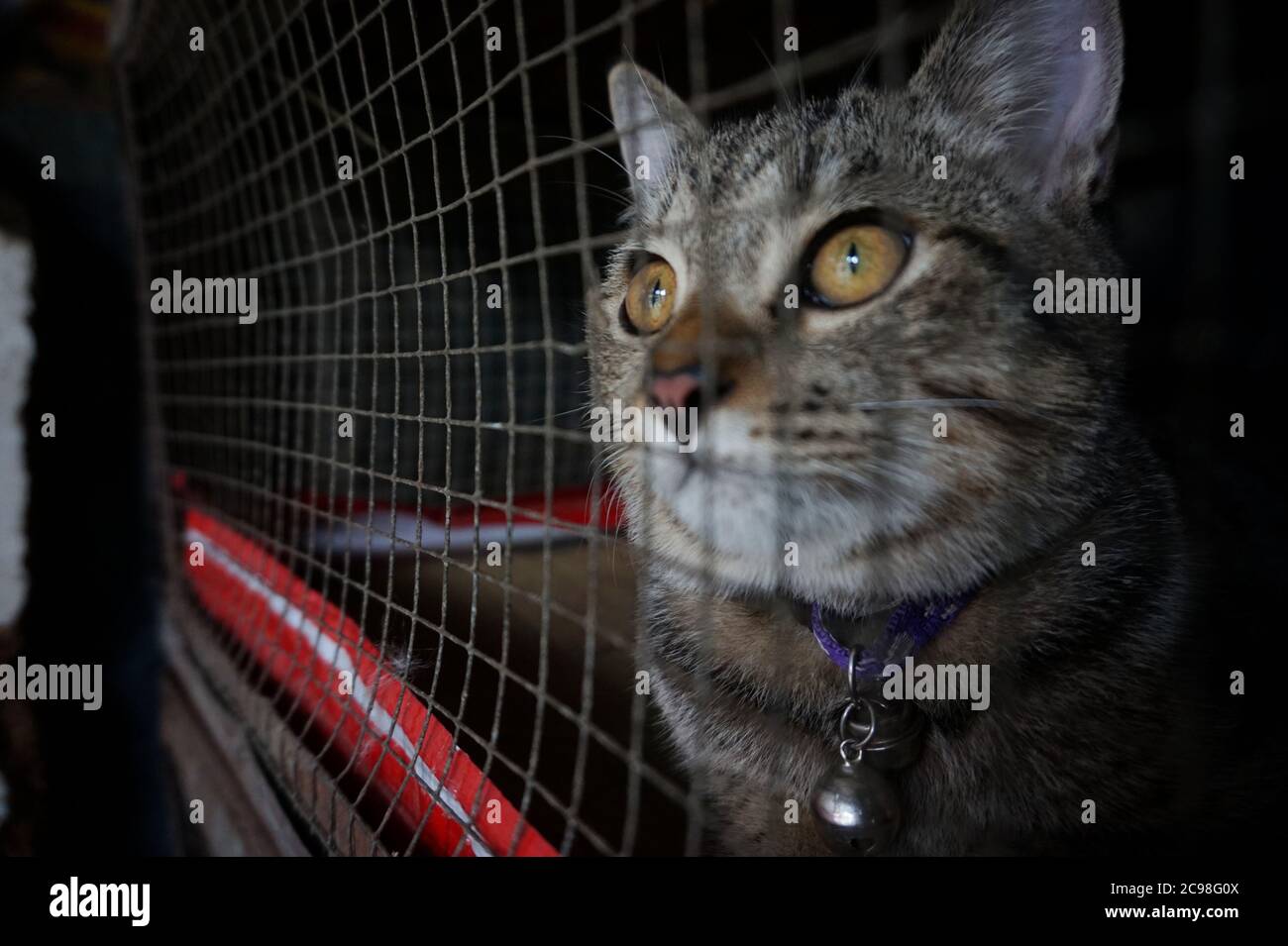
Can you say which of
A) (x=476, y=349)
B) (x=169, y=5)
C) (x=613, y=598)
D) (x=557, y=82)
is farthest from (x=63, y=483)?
(x=476, y=349)

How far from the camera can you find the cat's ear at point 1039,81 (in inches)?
24.9

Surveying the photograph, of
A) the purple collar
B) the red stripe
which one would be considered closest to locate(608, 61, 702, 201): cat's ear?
the purple collar

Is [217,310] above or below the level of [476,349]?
above

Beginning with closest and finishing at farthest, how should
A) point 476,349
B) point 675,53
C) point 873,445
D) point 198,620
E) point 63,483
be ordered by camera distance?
1. point 873,445
2. point 476,349
3. point 675,53
4. point 198,620
5. point 63,483

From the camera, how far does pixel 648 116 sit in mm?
842

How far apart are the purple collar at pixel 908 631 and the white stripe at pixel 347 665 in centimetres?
37

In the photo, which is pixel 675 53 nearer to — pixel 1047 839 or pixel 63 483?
pixel 1047 839

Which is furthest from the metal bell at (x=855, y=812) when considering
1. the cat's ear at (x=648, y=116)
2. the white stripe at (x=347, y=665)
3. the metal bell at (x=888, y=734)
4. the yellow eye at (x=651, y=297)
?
the cat's ear at (x=648, y=116)

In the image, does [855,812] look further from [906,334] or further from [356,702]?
[356,702]

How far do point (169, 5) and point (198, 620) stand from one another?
114 cm

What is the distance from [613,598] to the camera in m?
1.41

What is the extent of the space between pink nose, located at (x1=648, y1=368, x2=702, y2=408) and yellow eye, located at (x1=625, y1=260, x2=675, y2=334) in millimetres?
169

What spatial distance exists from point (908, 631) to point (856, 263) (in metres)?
0.32

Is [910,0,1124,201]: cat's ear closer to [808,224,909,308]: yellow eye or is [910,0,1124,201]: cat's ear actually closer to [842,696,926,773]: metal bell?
[808,224,909,308]: yellow eye
